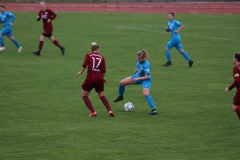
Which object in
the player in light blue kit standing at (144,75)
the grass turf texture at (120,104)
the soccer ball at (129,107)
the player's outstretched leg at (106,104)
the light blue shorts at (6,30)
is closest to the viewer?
the grass turf texture at (120,104)

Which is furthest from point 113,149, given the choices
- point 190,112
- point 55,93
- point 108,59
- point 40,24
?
point 40,24

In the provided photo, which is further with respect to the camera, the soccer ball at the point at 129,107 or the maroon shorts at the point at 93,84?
the soccer ball at the point at 129,107

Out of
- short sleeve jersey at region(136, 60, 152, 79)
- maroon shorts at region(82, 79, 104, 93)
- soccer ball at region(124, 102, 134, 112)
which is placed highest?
short sleeve jersey at region(136, 60, 152, 79)

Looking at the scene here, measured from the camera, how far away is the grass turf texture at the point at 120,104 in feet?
38.3

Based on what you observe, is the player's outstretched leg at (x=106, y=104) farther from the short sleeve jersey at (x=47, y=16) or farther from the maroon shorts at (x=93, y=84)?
the short sleeve jersey at (x=47, y=16)

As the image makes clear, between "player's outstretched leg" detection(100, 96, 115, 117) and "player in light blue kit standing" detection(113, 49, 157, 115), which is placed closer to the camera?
"player's outstretched leg" detection(100, 96, 115, 117)

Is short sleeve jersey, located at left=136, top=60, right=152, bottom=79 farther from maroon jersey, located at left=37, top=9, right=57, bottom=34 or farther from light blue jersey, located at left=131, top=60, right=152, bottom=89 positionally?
maroon jersey, located at left=37, top=9, right=57, bottom=34

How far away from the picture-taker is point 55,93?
17.7 metres

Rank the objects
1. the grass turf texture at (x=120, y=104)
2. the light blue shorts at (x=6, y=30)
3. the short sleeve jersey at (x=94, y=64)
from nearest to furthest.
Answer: the grass turf texture at (x=120, y=104)
the short sleeve jersey at (x=94, y=64)
the light blue shorts at (x=6, y=30)

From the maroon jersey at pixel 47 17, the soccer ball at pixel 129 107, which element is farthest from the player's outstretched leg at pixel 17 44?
the soccer ball at pixel 129 107

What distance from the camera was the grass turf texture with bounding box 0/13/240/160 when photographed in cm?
1166

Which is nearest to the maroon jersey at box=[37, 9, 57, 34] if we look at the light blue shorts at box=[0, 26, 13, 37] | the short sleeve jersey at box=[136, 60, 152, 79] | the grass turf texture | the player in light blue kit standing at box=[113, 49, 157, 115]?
the grass turf texture

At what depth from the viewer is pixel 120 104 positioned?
642 inches

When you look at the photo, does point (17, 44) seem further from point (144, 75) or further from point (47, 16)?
point (144, 75)
